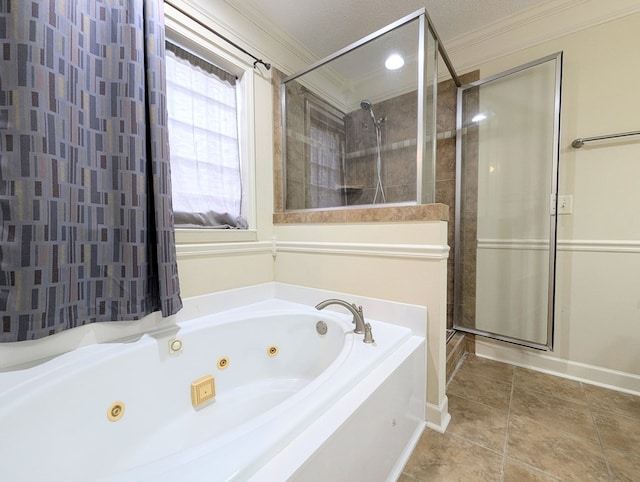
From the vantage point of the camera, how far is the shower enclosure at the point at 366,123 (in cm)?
144

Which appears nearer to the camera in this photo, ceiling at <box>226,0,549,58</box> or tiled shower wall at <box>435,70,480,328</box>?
ceiling at <box>226,0,549,58</box>

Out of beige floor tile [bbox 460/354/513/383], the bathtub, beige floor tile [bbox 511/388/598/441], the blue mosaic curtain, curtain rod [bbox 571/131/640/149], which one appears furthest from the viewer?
beige floor tile [bbox 460/354/513/383]

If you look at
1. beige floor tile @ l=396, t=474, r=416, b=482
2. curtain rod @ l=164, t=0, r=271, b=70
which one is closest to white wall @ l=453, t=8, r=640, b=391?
beige floor tile @ l=396, t=474, r=416, b=482

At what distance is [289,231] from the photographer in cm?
184

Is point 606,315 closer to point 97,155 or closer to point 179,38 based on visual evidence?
point 97,155

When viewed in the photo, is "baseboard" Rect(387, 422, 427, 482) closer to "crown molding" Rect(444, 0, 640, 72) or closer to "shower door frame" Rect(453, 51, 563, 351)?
"shower door frame" Rect(453, 51, 563, 351)

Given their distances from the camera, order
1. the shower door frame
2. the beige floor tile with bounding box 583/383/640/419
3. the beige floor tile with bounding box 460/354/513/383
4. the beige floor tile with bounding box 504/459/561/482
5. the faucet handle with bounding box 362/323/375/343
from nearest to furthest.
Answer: the beige floor tile with bounding box 504/459/561/482, the faucet handle with bounding box 362/323/375/343, the beige floor tile with bounding box 583/383/640/419, the shower door frame, the beige floor tile with bounding box 460/354/513/383

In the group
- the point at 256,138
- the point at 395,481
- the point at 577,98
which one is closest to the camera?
the point at 395,481

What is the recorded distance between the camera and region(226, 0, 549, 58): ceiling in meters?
1.66

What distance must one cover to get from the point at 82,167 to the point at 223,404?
3.70 feet

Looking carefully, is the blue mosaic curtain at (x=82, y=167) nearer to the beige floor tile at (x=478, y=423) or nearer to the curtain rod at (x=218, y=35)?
the curtain rod at (x=218, y=35)

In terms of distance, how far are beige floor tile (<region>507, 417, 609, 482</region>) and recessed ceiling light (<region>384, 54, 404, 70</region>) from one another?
202 centimetres

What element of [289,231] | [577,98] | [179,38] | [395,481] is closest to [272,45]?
[179,38]

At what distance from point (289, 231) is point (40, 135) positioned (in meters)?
1.22
